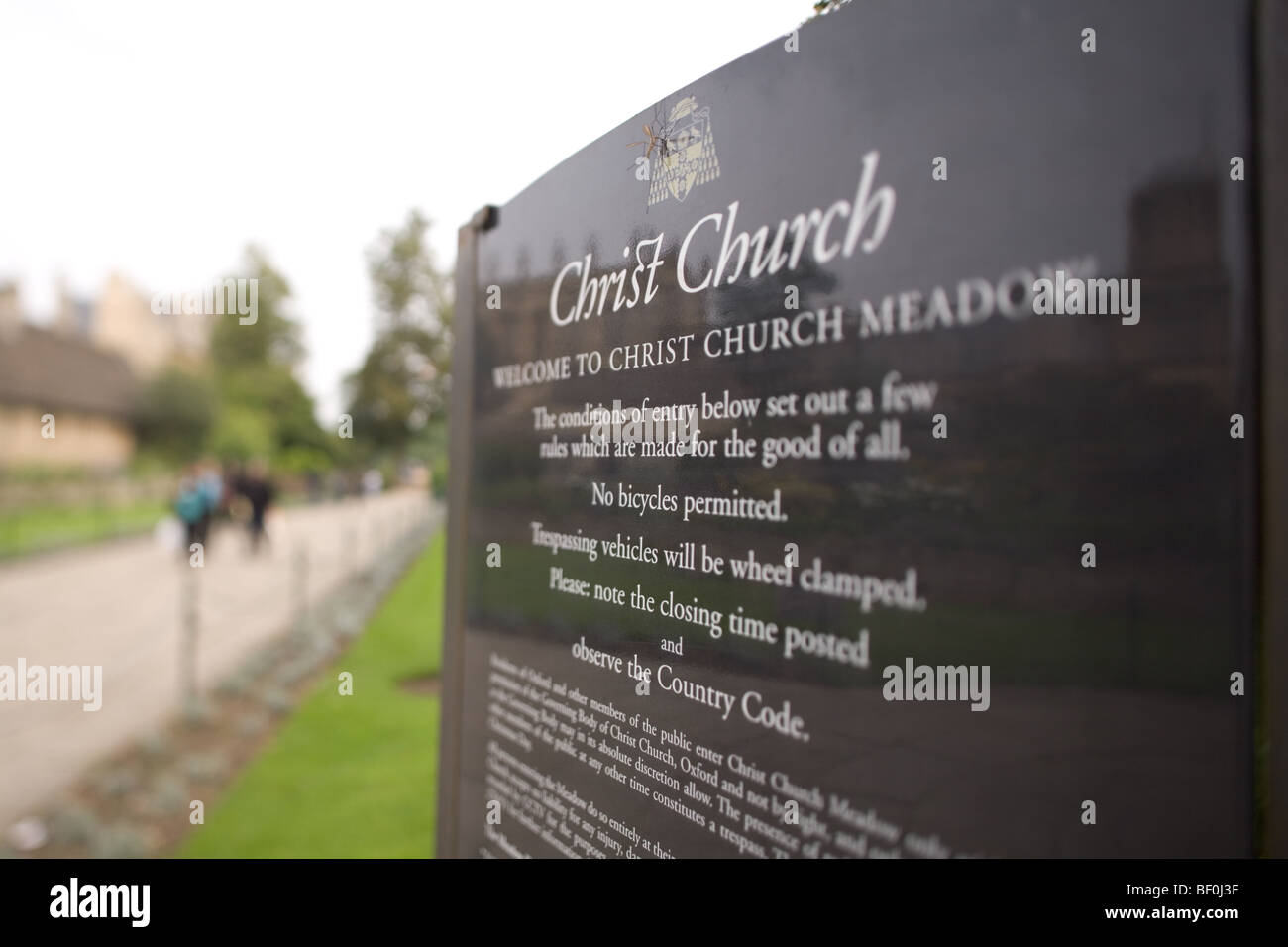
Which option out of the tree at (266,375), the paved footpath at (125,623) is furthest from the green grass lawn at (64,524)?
the tree at (266,375)

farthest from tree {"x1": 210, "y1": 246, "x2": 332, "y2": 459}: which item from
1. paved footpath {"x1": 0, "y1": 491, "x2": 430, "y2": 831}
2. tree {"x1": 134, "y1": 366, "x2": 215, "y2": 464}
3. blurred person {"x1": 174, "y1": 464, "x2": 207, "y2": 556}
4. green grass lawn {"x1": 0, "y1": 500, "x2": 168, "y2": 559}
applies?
blurred person {"x1": 174, "y1": 464, "x2": 207, "y2": 556}

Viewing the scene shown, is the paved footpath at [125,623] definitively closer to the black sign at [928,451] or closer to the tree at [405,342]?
the tree at [405,342]

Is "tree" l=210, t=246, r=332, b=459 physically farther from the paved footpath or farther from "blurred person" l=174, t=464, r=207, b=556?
"blurred person" l=174, t=464, r=207, b=556

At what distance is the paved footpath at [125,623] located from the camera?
6.85 metres

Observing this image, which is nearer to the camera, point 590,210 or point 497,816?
point 590,210

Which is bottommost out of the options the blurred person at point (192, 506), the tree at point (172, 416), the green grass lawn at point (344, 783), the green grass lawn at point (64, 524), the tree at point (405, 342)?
the green grass lawn at point (344, 783)

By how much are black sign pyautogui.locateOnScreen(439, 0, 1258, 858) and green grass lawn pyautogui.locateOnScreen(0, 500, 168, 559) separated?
72.4 feet

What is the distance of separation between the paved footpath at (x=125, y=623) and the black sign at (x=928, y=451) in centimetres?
582

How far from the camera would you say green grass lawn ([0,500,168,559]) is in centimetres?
1994

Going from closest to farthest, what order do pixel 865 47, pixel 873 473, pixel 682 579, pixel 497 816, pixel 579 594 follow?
pixel 873 473 < pixel 865 47 < pixel 682 579 < pixel 579 594 < pixel 497 816

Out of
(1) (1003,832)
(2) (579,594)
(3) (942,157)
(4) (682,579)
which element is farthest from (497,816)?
(3) (942,157)

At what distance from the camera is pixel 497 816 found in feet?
9.40
